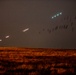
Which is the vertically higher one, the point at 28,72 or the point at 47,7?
the point at 28,72

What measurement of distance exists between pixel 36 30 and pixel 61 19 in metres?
0.49

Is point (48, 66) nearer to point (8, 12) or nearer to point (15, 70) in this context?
point (15, 70)

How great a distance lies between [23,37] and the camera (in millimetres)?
3467

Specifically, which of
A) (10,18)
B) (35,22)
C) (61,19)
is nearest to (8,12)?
(10,18)

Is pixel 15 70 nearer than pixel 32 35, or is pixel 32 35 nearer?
pixel 15 70

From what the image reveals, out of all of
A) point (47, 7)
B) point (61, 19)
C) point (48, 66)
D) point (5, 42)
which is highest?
point (48, 66)

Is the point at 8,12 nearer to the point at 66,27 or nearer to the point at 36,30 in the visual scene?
the point at 36,30

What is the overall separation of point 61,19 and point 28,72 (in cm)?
237

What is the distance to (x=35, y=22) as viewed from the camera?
11.4 ft

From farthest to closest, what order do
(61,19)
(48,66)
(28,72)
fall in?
(61,19) < (48,66) < (28,72)

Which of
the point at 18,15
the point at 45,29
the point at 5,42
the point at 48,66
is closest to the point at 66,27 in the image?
the point at 45,29

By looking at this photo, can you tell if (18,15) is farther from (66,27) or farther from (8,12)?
(66,27)

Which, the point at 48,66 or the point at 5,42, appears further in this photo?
the point at 5,42

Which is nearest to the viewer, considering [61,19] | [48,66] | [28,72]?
[28,72]
